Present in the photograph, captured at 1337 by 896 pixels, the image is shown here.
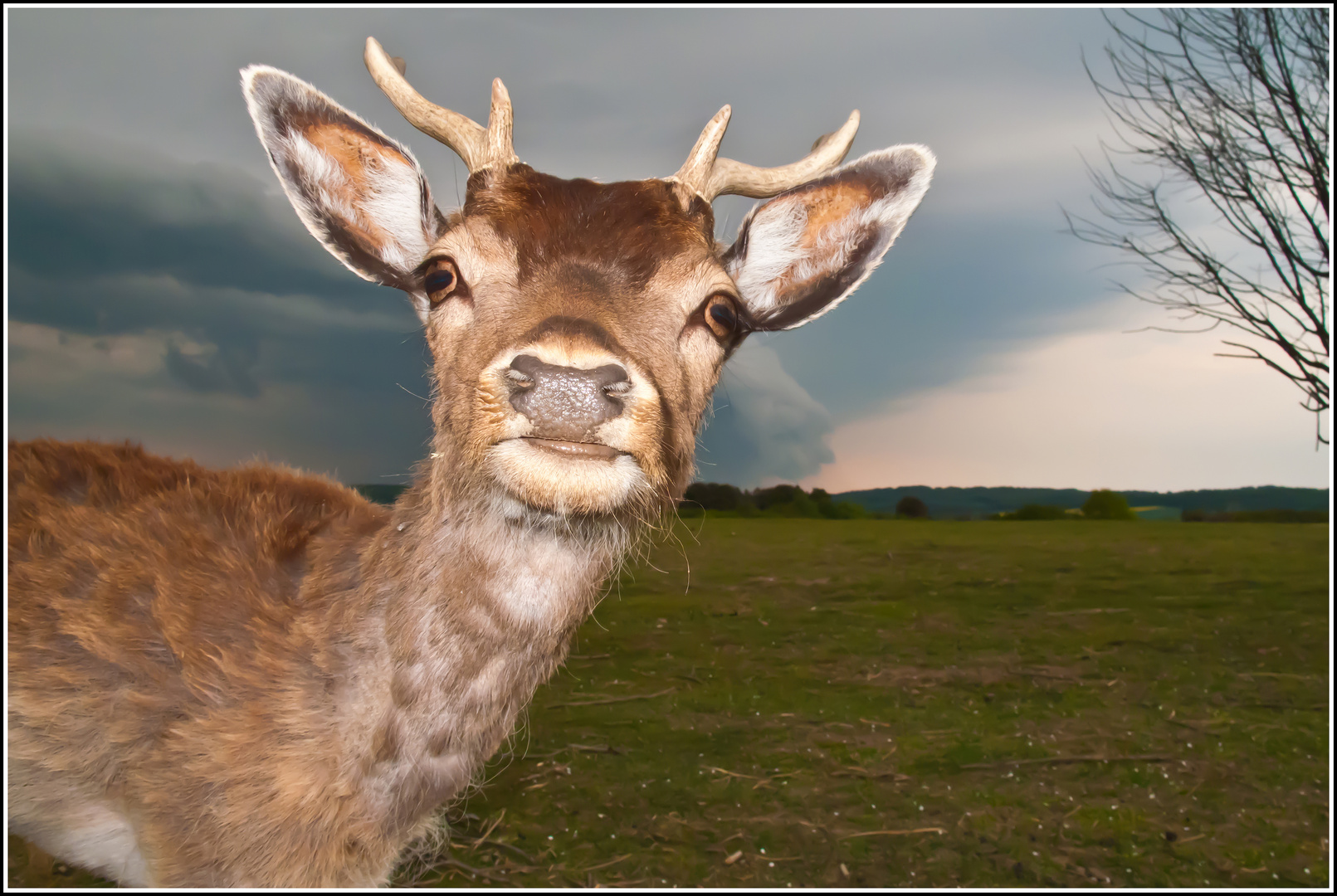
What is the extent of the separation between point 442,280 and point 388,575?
1304 millimetres

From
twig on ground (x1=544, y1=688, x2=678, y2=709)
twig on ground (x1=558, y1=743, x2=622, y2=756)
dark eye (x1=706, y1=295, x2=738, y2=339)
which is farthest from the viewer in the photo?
twig on ground (x1=544, y1=688, x2=678, y2=709)

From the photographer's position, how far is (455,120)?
3604 millimetres

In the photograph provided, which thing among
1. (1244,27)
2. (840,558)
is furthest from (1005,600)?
(1244,27)

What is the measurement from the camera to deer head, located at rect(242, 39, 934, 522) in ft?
8.27

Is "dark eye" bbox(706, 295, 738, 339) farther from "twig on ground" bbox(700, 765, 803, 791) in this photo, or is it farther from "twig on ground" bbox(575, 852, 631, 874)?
"twig on ground" bbox(700, 765, 803, 791)

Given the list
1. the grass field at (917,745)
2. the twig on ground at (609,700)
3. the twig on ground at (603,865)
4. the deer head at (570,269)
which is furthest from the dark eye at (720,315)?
the twig on ground at (609,700)

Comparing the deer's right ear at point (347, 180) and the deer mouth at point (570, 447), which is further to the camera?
the deer's right ear at point (347, 180)

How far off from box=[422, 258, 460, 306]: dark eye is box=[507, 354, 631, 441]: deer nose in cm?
98

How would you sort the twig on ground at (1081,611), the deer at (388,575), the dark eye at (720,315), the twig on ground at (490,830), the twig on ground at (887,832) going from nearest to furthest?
the deer at (388,575) → the dark eye at (720,315) → the twig on ground at (490,830) → the twig on ground at (887,832) → the twig on ground at (1081,611)

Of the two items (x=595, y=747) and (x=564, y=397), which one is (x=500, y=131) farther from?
(x=595, y=747)

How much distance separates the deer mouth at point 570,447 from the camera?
8.24 ft

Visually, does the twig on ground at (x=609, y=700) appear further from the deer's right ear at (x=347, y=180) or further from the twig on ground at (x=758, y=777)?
the deer's right ear at (x=347, y=180)

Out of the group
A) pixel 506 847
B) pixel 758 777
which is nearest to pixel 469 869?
pixel 506 847

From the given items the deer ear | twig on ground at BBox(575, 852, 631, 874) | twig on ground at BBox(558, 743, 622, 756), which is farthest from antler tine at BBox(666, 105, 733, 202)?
twig on ground at BBox(558, 743, 622, 756)
